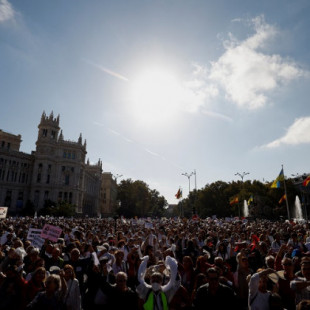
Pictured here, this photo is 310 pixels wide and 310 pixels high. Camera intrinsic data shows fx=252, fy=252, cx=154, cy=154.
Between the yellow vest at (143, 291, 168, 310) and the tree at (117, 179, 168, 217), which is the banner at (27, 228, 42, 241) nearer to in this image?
the yellow vest at (143, 291, 168, 310)

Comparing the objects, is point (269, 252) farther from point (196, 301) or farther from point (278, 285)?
point (196, 301)

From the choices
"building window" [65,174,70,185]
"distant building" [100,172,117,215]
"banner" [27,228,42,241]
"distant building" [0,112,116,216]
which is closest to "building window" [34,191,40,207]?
"distant building" [0,112,116,216]

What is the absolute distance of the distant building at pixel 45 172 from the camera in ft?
224

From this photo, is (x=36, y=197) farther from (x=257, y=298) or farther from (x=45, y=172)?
(x=257, y=298)

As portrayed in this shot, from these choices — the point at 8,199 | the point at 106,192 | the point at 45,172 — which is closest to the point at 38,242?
the point at 45,172

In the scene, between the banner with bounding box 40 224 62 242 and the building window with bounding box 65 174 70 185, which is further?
the building window with bounding box 65 174 70 185

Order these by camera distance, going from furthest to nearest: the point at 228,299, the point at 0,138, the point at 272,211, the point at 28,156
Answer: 1. the point at 0,138
2. the point at 28,156
3. the point at 272,211
4. the point at 228,299

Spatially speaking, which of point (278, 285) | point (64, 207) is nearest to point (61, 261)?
point (278, 285)

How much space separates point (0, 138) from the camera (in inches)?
3127

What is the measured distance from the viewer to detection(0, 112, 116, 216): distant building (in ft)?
224

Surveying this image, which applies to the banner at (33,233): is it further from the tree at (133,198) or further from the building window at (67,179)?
the tree at (133,198)

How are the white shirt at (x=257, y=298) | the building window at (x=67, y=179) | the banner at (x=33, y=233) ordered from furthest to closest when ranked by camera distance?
the building window at (x=67, y=179), the banner at (x=33, y=233), the white shirt at (x=257, y=298)

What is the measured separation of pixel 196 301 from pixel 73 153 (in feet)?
249

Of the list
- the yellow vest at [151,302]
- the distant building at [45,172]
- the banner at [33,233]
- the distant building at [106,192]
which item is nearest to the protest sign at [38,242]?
the banner at [33,233]
